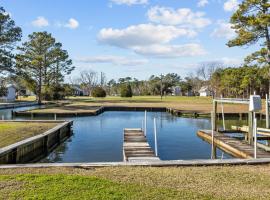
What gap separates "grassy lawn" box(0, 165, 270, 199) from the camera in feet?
20.7

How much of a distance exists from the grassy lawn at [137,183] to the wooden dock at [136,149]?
3.02 meters

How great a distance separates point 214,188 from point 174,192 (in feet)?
2.86

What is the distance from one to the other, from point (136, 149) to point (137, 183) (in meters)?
6.48

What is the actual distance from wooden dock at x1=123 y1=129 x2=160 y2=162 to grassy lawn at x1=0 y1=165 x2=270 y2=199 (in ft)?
9.89

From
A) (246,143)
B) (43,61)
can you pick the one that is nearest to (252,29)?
(246,143)

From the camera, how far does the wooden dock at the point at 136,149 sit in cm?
1154

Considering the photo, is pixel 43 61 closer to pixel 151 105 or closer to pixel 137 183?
pixel 151 105

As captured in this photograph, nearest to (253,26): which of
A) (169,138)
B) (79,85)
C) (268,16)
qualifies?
(268,16)

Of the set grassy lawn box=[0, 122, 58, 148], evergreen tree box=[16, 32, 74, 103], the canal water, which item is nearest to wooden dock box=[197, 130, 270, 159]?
the canal water

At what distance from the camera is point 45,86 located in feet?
200

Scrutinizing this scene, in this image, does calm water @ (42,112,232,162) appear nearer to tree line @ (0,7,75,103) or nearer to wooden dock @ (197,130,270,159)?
wooden dock @ (197,130,270,159)

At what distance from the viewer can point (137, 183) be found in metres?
7.10

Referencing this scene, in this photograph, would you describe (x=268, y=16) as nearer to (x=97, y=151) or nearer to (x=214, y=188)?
(x=97, y=151)

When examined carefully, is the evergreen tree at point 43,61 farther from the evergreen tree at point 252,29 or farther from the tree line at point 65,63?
the evergreen tree at point 252,29
